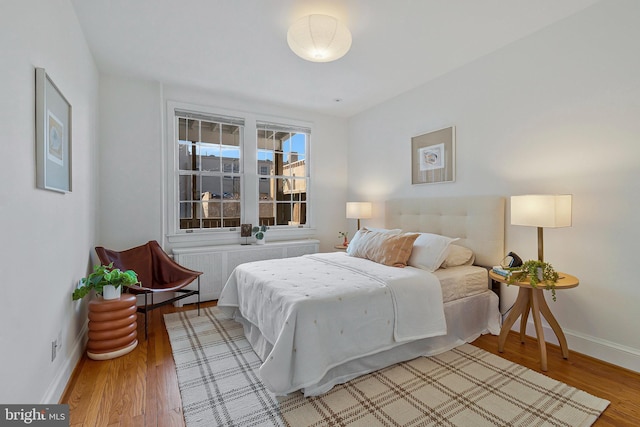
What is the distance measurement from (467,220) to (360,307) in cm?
177

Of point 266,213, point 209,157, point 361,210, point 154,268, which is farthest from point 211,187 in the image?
point 361,210

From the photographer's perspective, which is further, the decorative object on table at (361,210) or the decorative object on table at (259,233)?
the decorative object on table at (361,210)

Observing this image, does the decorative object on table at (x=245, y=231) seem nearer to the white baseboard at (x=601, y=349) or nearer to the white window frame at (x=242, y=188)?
the white window frame at (x=242, y=188)

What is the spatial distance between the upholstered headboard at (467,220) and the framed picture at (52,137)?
3427 millimetres

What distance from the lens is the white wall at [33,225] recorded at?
1284 mm

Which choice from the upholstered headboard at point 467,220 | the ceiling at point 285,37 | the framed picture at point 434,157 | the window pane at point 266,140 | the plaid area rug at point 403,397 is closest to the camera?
the plaid area rug at point 403,397

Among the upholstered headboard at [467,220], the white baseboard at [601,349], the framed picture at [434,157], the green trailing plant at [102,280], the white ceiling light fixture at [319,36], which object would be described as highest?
the white ceiling light fixture at [319,36]

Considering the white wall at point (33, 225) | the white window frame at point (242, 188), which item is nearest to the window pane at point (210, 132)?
the white window frame at point (242, 188)

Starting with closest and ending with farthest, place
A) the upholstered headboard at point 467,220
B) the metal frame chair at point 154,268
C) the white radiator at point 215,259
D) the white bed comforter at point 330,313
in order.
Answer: the white bed comforter at point 330,313
the upholstered headboard at point 467,220
the metal frame chair at point 154,268
the white radiator at point 215,259

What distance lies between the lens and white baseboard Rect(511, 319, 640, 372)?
220 centimetres

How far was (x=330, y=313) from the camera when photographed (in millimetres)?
2023

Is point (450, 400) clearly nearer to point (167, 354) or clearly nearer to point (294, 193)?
point (167, 354)

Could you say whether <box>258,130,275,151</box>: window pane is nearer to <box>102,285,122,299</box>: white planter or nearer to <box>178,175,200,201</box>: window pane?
<box>178,175,200,201</box>: window pane

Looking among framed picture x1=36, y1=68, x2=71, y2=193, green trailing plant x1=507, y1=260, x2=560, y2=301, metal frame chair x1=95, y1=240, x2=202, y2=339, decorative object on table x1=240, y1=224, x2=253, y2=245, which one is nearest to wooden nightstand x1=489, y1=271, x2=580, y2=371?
green trailing plant x1=507, y1=260, x2=560, y2=301
